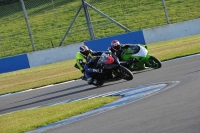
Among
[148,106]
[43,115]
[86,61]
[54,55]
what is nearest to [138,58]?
[86,61]

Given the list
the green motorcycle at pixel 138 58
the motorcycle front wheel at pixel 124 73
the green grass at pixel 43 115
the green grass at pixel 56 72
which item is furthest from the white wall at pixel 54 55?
the green grass at pixel 43 115

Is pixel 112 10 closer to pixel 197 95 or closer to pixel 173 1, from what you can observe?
pixel 173 1

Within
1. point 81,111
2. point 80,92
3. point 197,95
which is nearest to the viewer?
point 197,95

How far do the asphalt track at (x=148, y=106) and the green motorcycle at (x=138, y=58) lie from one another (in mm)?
257

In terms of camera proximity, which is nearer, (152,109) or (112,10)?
(152,109)

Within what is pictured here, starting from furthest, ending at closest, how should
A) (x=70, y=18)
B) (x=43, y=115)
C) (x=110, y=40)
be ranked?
(x=70, y=18) < (x=110, y=40) < (x=43, y=115)

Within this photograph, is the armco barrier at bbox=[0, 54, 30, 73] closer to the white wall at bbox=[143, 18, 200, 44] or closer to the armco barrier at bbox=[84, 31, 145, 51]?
the armco barrier at bbox=[84, 31, 145, 51]

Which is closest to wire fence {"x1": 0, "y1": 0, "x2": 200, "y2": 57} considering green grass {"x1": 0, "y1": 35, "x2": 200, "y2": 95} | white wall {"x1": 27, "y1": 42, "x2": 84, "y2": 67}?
white wall {"x1": 27, "y1": 42, "x2": 84, "y2": 67}

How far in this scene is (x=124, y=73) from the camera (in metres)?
16.5

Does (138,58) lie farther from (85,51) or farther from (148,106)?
(148,106)

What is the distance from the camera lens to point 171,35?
30234 mm

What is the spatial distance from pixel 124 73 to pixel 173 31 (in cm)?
1412

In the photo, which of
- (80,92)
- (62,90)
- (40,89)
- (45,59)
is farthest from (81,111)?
(45,59)

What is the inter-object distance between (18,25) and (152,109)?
28646mm
